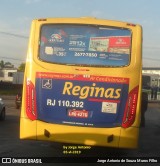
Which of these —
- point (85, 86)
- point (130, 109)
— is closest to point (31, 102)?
point (85, 86)

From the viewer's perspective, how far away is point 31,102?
8.91 m

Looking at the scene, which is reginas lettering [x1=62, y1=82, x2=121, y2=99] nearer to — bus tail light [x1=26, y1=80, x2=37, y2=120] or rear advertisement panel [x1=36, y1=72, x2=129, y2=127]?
rear advertisement panel [x1=36, y1=72, x2=129, y2=127]

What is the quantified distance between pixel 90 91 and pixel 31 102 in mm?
1264

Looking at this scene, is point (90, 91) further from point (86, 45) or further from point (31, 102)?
point (31, 102)

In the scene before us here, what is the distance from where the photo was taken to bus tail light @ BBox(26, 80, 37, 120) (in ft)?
29.2

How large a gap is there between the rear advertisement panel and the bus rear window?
0.37 m

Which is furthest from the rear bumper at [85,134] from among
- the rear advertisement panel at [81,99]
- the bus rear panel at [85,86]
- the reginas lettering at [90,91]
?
the reginas lettering at [90,91]

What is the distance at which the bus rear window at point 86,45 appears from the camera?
8.97 metres

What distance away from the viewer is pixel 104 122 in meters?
8.74

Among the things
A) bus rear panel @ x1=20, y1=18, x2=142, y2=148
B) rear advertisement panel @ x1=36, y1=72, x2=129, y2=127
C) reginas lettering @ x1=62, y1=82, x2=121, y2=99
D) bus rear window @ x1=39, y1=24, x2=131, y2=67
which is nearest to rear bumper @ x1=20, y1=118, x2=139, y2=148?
bus rear panel @ x1=20, y1=18, x2=142, y2=148

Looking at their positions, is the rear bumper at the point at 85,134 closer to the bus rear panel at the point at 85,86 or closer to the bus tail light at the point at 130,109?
the bus rear panel at the point at 85,86

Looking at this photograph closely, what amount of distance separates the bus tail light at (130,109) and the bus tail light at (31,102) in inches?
74.8

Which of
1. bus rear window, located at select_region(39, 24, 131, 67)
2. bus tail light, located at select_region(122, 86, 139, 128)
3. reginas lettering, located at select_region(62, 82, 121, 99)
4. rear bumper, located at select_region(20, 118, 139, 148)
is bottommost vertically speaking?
rear bumper, located at select_region(20, 118, 139, 148)

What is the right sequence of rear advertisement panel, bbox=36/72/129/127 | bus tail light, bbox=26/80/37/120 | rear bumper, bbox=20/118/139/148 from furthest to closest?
bus tail light, bbox=26/80/37/120, rear advertisement panel, bbox=36/72/129/127, rear bumper, bbox=20/118/139/148
